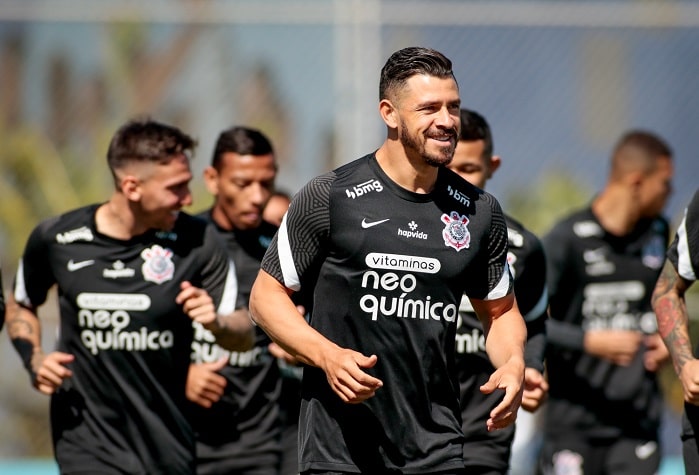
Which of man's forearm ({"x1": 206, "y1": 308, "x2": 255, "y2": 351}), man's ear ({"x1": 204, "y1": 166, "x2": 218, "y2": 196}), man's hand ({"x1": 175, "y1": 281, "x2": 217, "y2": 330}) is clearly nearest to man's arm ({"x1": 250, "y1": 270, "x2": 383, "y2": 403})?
man's hand ({"x1": 175, "y1": 281, "x2": 217, "y2": 330})

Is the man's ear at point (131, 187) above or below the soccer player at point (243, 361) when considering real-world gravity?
above

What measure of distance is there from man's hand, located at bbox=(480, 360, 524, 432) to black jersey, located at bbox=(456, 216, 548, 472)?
1.62 meters

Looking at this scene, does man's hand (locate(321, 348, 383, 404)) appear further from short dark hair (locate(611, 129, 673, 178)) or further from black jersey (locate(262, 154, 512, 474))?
short dark hair (locate(611, 129, 673, 178))

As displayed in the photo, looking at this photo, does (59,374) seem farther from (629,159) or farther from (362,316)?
(629,159)

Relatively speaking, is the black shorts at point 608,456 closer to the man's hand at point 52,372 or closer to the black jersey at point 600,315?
the black jersey at point 600,315

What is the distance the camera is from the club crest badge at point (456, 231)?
16.5ft

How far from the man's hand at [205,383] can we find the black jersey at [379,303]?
A: 1531 millimetres

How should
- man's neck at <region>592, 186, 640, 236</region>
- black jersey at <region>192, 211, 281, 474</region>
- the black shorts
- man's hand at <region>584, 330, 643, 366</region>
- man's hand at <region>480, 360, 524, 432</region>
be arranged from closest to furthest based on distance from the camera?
man's hand at <region>480, 360, 524, 432</region>
black jersey at <region>192, 211, 281, 474</region>
man's hand at <region>584, 330, 643, 366</region>
the black shorts
man's neck at <region>592, 186, 640, 236</region>

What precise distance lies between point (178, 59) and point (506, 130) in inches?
123

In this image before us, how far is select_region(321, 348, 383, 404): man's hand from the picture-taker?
4516 millimetres

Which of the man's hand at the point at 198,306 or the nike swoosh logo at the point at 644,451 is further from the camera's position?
the nike swoosh logo at the point at 644,451

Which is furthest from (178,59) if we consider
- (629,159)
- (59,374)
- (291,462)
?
(59,374)

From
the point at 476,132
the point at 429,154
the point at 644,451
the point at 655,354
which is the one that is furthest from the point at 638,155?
the point at 429,154

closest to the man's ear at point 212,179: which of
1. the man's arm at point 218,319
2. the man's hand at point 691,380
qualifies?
the man's arm at point 218,319
